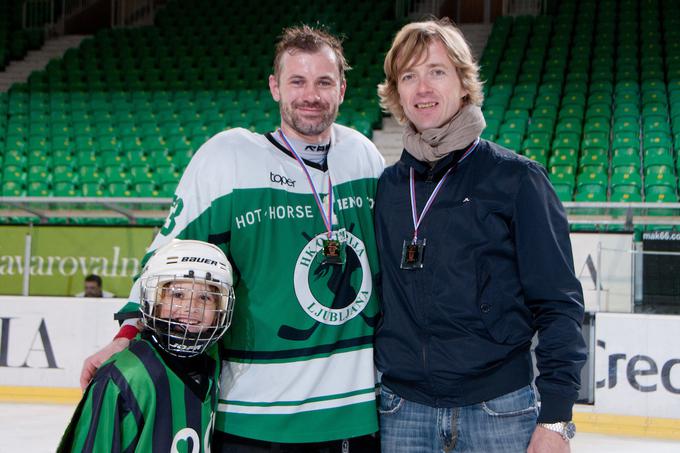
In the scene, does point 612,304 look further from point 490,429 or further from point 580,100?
point 580,100

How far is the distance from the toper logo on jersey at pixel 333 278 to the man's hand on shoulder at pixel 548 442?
2.08 feet

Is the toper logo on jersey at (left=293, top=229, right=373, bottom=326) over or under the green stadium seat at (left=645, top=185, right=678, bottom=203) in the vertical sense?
under

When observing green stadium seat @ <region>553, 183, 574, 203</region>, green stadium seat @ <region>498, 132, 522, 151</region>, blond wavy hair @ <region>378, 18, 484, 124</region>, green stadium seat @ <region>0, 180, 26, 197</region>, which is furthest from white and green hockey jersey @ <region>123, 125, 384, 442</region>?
green stadium seat @ <region>0, 180, 26, 197</region>

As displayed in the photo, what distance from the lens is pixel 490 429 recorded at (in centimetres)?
207

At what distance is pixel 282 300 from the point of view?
7.53ft

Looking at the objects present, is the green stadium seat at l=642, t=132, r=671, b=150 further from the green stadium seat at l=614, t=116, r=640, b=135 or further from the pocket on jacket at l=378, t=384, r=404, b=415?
the pocket on jacket at l=378, t=384, r=404, b=415

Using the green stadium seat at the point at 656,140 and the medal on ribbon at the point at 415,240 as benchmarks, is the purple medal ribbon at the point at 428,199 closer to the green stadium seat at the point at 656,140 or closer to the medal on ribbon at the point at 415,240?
the medal on ribbon at the point at 415,240

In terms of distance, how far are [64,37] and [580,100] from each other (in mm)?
10735

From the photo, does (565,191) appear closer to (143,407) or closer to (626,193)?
(626,193)

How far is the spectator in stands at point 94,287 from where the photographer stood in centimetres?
725

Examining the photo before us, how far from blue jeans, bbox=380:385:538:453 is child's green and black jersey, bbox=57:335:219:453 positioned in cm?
56

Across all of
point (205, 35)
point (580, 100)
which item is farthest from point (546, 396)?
point (205, 35)

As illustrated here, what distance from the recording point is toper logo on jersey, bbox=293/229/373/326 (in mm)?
2314

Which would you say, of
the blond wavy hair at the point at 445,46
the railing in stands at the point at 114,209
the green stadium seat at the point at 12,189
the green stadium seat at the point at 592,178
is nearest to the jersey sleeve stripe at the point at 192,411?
the blond wavy hair at the point at 445,46
